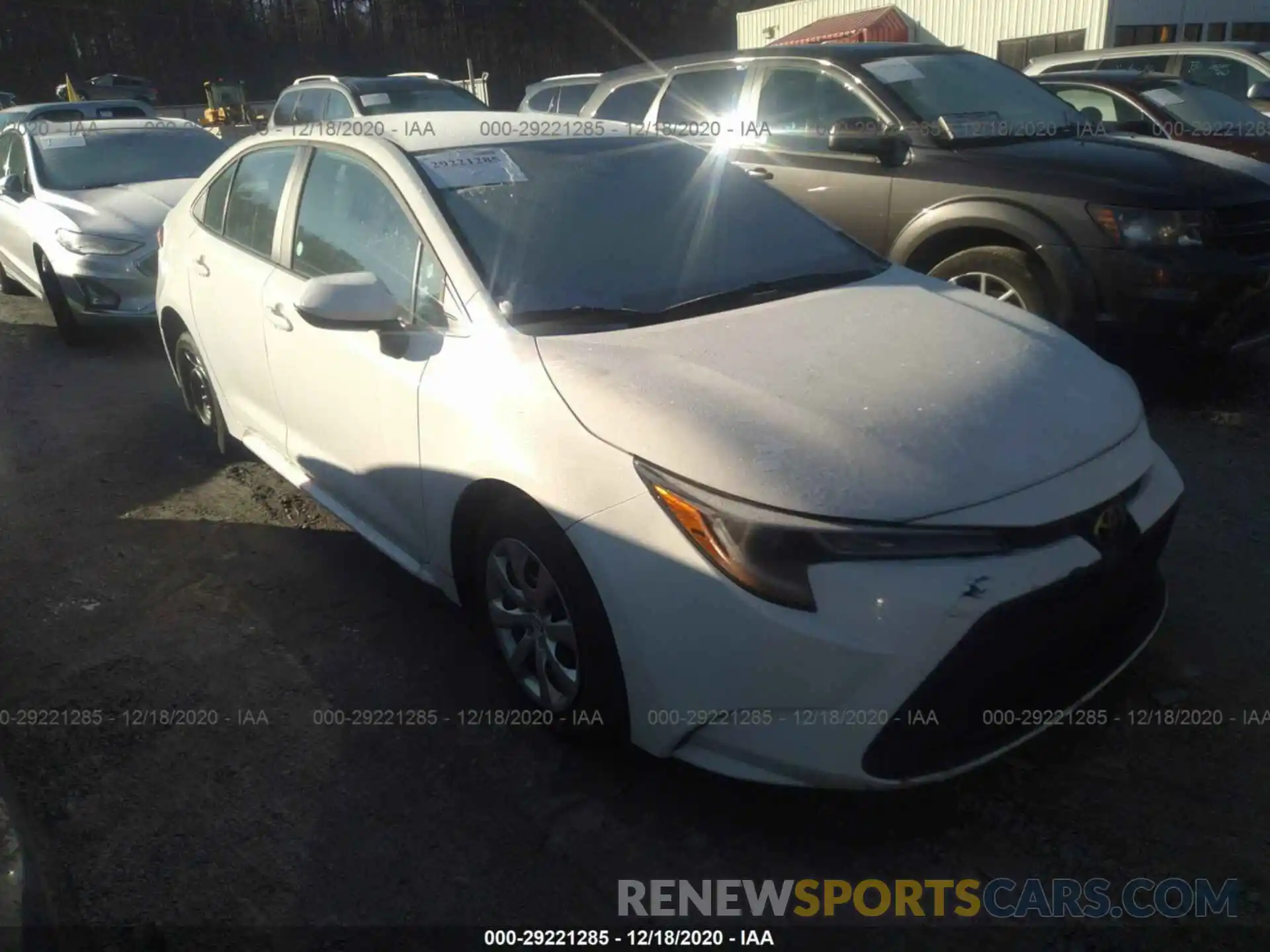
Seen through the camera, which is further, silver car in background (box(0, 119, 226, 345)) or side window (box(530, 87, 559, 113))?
side window (box(530, 87, 559, 113))

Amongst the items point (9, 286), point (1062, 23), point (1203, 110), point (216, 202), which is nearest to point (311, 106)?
point (9, 286)

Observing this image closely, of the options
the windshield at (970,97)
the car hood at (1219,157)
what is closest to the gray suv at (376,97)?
the windshield at (970,97)

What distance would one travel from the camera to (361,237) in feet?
11.1

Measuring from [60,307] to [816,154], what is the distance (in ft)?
17.6

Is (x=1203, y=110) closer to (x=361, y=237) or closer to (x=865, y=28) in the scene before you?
(x=361, y=237)

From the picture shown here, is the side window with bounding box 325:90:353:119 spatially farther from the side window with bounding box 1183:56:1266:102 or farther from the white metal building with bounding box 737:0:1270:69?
the white metal building with bounding box 737:0:1270:69

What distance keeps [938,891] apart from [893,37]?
80.5 ft

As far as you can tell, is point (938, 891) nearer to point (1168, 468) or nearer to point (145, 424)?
point (1168, 468)

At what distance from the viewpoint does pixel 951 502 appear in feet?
7.25

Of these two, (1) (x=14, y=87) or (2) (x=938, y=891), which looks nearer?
(2) (x=938, y=891)

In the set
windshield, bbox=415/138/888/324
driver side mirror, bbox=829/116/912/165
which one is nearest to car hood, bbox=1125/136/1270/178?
driver side mirror, bbox=829/116/912/165

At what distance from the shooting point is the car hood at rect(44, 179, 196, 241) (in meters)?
7.01

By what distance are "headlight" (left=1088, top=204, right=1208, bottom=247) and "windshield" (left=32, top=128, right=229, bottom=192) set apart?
6727mm

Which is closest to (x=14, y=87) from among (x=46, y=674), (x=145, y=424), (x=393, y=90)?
(x=393, y=90)
